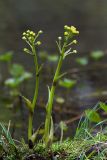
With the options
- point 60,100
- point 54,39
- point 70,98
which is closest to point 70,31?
point 60,100

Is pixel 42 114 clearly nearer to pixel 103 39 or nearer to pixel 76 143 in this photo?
pixel 76 143

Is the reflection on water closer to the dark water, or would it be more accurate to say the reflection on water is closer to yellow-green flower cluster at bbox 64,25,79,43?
the dark water

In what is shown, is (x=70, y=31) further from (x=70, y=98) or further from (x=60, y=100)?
(x=70, y=98)

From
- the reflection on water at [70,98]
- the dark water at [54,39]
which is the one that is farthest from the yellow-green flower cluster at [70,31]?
the reflection on water at [70,98]

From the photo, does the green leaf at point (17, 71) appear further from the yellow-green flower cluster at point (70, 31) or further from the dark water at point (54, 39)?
the yellow-green flower cluster at point (70, 31)

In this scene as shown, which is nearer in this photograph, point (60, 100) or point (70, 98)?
point (60, 100)

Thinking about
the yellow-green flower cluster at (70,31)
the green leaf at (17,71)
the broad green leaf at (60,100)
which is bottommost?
the yellow-green flower cluster at (70,31)

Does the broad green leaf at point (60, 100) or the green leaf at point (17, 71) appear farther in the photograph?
the green leaf at point (17, 71)

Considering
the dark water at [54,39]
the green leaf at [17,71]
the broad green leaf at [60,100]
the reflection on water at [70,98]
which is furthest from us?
the green leaf at [17,71]
